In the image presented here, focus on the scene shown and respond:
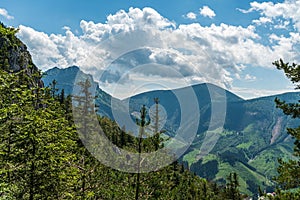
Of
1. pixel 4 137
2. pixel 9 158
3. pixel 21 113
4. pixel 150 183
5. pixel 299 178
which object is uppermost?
pixel 21 113

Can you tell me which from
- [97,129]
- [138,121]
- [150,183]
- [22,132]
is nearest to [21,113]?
[22,132]

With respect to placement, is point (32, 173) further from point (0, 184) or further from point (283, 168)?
point (283, 168)

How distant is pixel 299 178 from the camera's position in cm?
1700

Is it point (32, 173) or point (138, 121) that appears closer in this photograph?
point (32, 173)

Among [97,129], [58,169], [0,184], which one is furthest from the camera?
[97,129]

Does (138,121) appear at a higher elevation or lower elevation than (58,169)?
higher

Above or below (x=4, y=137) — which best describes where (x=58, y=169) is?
below

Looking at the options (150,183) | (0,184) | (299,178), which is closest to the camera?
(0,184)

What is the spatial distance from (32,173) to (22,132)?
204 centimetres

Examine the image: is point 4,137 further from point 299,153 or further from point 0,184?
point 299,153

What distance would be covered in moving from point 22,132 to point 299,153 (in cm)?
1578

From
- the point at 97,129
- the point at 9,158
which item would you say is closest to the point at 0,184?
the point at 9,158

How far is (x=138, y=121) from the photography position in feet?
83.8

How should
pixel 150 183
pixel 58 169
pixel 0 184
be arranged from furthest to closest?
pixel 150 183 < pixel 58 169 < pixel 0 184
